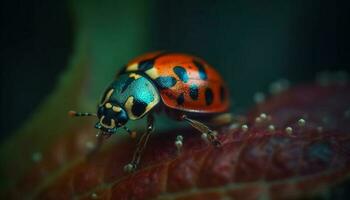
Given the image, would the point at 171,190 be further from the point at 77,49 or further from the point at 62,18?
the point at 62,18

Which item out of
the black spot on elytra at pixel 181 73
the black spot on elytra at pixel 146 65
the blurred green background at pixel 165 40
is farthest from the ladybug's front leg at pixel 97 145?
the black spot on elytra at pixel 181 73

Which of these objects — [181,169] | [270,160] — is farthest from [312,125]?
[181,169]

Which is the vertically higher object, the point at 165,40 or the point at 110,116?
the point at 165,40

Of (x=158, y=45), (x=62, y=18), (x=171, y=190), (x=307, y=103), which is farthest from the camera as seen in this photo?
(x=158, y=45)

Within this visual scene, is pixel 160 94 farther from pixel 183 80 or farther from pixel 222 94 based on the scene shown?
pixel 222 94

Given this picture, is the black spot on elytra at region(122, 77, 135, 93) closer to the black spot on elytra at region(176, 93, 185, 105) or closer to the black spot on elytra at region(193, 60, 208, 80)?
the black spot on elytra at region(176, 93, 185, 105)

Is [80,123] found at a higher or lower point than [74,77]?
lower

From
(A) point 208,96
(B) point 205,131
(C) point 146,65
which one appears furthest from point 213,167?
(C) point 146,65
